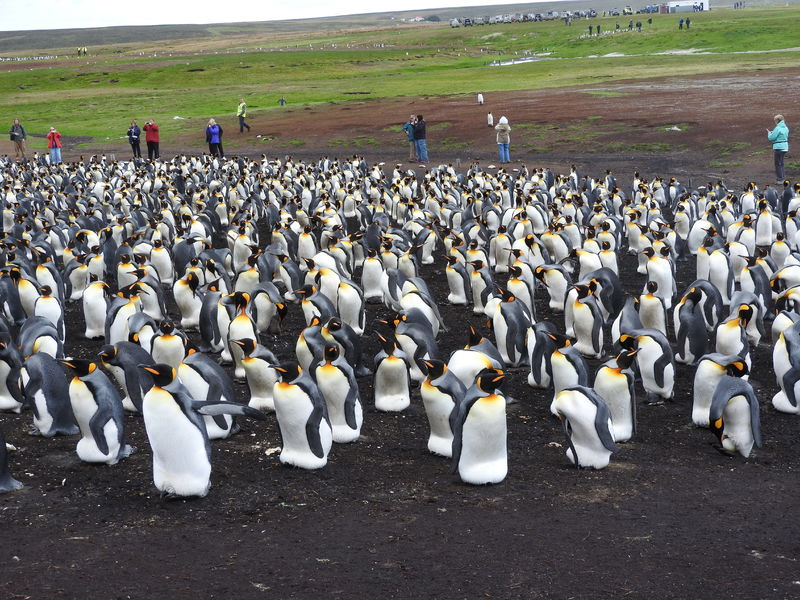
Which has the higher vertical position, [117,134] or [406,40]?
[406,40]

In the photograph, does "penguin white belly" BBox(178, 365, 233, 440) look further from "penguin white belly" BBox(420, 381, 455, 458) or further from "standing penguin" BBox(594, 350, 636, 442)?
"standing penguin" BBox(594, 350, 636, 442)

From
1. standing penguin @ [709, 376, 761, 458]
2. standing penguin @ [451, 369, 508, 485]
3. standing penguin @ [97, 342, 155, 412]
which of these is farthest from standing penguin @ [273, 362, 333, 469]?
standing penguin @ [709, 376, 761, 458]

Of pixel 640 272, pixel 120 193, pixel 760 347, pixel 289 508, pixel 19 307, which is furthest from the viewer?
pixel 120 193

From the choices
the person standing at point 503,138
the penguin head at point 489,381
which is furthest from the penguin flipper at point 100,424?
the person standing at point 503,138

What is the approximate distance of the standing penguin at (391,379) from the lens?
8016 mm

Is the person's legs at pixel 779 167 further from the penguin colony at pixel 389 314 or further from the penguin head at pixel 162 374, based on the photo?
the penguin head at pixel 162 374

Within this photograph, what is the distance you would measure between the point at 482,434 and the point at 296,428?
4.62 ft

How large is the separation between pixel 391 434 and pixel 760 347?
4689 mm

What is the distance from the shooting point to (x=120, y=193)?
63.0 feet

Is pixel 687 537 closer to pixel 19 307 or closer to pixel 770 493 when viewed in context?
pixel 770 493

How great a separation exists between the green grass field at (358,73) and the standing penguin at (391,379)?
104ft

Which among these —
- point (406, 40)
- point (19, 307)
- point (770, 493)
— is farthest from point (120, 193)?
point (406, 40)

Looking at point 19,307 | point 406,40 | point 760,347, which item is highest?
point 406,40

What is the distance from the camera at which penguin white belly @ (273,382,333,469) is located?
21.7 feet
